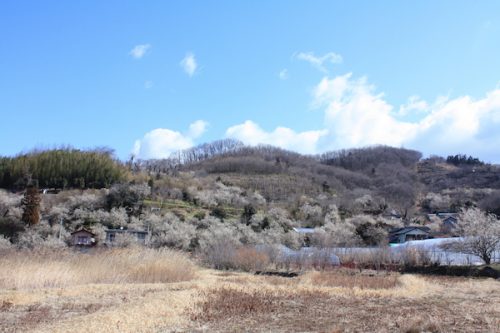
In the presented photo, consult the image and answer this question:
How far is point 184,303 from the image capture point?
12039 millimetres

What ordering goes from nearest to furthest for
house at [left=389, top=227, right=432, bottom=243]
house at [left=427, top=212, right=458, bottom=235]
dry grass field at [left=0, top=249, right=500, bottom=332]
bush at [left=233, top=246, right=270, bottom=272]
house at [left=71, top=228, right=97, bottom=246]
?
dry grass field at [left=0, top=249, right=500, bottom=332]
bush at [left=233, top=246, right=270, bottom=272]
house at [left=71, top=228, right=97, bottom=246]
house at [left=389, top=227, right=432, bottom=243]
house at [left=427, top=212, right=458, bottom=235]

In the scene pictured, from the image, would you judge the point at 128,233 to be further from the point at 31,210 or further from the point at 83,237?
the point at 31,210

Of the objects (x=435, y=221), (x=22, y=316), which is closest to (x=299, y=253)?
(x=22, y=316)

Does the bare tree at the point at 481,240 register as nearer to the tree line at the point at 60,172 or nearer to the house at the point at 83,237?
the house at the point at 83,237

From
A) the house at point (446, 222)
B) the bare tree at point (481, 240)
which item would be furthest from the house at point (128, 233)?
the house at point (446, 222)

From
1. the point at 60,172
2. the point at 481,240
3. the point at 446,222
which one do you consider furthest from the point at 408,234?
the point at 60,172

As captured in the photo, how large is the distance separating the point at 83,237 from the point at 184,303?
35.0 m

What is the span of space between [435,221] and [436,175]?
Result: 64.0 metres

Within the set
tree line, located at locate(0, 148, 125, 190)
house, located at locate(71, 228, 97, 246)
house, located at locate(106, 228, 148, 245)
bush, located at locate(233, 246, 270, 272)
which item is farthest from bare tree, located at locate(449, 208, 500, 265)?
tree line, located at locate(0, 148, 125, 190)

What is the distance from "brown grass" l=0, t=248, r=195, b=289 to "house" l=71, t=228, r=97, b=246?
23080 millimetres

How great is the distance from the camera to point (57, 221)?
5169 centimetres

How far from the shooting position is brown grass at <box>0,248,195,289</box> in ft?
51.6

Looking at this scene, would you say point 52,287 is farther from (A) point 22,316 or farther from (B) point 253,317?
(B) point 253,317

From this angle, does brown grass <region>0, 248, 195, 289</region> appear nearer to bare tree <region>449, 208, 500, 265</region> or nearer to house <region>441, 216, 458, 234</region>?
bare tree <region>449, 208, 500, 265</region>
